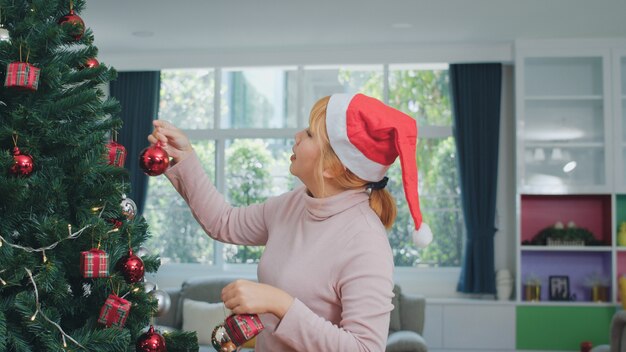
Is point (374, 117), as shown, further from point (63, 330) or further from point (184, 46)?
point (184, 46)

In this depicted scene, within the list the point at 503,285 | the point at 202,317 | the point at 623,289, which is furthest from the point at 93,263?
the point at 503,285

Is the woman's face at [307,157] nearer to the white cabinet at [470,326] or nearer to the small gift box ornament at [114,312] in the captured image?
the small gift box ornament at [114,312]

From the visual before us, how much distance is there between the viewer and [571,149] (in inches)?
269

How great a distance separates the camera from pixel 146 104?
24.6ft

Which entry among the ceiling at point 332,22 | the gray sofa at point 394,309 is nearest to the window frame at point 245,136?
the ceiling at point 332,22

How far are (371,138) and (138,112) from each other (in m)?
6.07

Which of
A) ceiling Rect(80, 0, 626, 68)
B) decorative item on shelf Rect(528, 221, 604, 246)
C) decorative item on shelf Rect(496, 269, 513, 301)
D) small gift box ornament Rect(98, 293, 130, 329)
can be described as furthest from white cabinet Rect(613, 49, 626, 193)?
small gift box ornament Rect(98, 293, 130, 329)

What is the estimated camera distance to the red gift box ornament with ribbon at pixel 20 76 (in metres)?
1.42

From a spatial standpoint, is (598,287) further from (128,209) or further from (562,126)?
(128,209)

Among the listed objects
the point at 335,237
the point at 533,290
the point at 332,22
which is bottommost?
the point at 533,290

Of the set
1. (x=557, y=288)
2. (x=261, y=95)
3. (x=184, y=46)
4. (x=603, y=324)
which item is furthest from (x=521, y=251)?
(x=184, y=46)

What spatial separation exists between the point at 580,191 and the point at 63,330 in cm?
579

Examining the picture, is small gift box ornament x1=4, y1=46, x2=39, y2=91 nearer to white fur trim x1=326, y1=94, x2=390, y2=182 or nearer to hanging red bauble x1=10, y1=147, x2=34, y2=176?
hanging red bauble x1=10, y1=147, x2=34, y2=176

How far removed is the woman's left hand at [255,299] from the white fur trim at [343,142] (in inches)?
12.4
